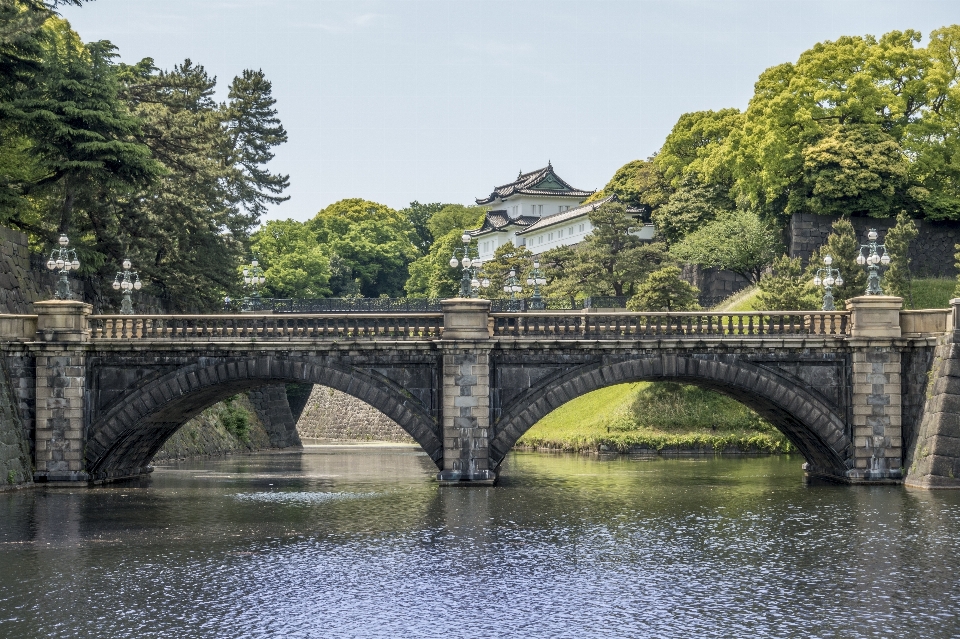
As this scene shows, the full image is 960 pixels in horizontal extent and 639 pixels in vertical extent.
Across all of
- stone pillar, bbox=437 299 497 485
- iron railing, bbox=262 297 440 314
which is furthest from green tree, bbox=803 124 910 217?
stone pillar, bbox=437 299 497 485

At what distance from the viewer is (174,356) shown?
46750 mm

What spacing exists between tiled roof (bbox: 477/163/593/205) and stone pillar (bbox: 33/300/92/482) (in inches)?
3883

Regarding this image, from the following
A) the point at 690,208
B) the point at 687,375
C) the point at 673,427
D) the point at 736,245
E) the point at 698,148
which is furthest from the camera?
the point at 698,148

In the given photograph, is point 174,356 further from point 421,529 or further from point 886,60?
point 886,60

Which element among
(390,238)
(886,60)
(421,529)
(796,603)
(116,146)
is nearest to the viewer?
(796,603)

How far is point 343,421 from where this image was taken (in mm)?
101125

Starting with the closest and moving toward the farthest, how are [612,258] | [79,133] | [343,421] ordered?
1. [79,133]
2. [612,258]
3. [343,421]

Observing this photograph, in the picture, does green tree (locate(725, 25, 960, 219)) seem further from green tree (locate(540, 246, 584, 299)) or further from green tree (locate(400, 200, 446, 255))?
green tree (locate(400, 200, 446, 255))

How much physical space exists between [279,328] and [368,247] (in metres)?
96.9

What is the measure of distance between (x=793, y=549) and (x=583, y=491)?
1573 cm

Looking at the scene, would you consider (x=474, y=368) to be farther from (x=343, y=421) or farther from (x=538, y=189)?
(x=538, y=189)

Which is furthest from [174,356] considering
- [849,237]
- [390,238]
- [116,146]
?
[390,238]

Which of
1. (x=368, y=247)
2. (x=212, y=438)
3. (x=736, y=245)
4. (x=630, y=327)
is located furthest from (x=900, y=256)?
(x=368, y=247)

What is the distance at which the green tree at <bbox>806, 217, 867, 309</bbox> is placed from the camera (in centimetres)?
7012
